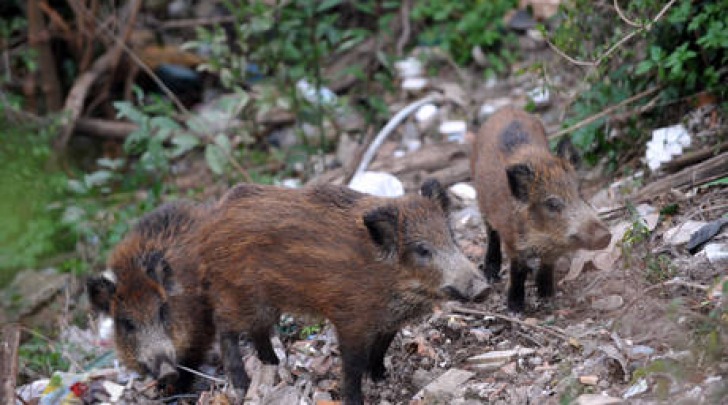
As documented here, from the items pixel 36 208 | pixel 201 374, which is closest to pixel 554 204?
pixel 201 374

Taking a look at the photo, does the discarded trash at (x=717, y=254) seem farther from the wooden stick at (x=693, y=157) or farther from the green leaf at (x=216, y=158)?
the green leaf at (x=216, y=158)

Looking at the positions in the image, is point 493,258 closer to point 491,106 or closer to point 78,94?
point 491,106

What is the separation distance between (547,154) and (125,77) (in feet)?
25.6

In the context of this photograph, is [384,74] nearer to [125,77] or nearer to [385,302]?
[125,77]

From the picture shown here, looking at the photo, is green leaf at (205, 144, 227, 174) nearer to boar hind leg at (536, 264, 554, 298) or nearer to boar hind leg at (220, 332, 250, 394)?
boar hind leg at (220, 332, 250, 394)

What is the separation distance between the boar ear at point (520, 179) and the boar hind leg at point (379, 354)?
1360mm

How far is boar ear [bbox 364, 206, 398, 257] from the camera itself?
5.18 meters

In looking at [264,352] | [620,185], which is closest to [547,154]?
[620,185]

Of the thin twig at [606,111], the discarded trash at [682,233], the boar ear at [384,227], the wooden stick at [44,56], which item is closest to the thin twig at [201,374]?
the boar ear at [384,227]

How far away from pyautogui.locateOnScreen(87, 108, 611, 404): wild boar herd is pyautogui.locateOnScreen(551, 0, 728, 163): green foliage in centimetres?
124

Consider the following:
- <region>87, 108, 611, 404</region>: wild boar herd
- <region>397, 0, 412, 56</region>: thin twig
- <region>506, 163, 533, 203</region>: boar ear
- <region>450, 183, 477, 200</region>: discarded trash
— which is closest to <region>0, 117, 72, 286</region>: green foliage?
<region>87, 108, 611, 404</region>: wild boar herd

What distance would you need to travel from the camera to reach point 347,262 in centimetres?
529

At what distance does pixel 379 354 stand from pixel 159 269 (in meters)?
1.59

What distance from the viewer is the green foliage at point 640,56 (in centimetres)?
702
